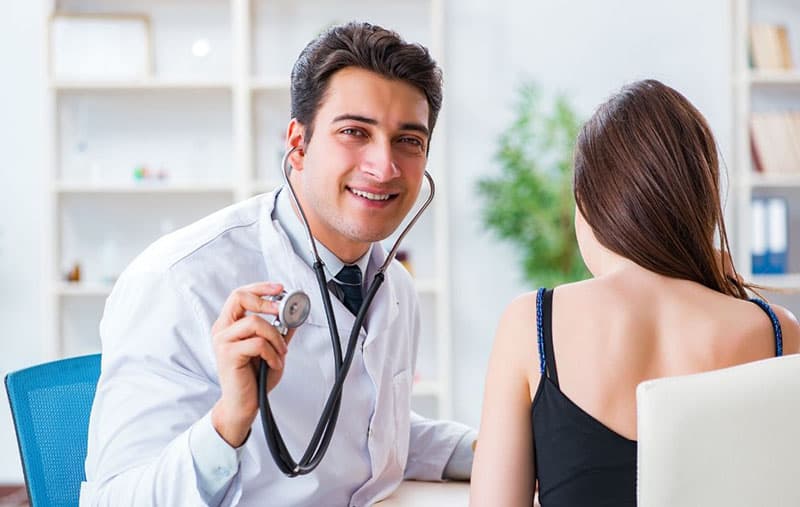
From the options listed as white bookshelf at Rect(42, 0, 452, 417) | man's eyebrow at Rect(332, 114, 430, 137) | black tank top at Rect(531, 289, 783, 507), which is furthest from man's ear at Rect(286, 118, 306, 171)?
white bookshelf at Rect(42, 0, 452, 417)

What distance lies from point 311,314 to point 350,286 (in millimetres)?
165

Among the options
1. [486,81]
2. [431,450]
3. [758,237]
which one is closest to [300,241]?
[431,450]

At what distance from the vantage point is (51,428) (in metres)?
1.50

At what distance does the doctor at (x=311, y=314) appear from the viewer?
1.28 metres

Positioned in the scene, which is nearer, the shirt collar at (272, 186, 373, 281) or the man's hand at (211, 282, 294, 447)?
the man's hand at (211, 282, 294, 447)

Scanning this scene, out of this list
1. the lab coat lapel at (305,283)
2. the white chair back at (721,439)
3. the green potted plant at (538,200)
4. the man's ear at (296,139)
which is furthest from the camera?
the green potted plant at (538,200)

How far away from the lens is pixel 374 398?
1475mm

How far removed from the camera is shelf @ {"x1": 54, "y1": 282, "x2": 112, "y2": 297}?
3.83m

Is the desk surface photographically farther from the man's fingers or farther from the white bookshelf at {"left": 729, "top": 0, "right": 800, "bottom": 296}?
the white bookshelf at {"left": 729, "top": 0, "right": 800, "bottom": 296}

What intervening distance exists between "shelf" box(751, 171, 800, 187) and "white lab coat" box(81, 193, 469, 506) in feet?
8.79

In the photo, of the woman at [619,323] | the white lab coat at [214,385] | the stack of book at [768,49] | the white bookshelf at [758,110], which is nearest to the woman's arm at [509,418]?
the woman at [619,323]

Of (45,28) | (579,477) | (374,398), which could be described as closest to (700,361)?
(579,477)

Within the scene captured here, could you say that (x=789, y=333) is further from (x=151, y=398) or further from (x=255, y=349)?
(x=151, y=398)

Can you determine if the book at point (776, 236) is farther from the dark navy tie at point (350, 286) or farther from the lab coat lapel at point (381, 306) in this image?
the dark navy tie at point (350, 286)
